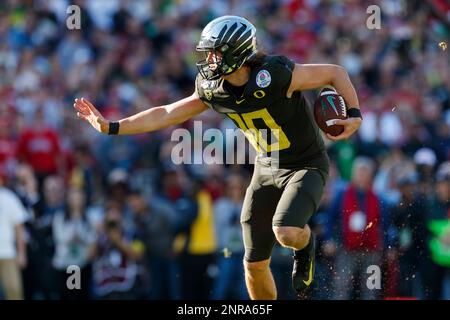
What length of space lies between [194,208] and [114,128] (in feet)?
12.8

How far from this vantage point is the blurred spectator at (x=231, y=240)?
36.7 ft

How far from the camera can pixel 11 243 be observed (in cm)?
1101

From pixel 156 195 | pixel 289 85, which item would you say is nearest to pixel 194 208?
pixel 156 195

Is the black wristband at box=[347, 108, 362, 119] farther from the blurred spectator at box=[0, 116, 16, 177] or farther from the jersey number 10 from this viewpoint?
the blurred spectator at box=[0, 116, 16, 177]

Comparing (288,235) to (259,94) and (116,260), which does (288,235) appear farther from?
(116,260)

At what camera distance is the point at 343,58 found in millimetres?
13758

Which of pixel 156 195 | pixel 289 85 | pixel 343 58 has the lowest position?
pixel 156 195

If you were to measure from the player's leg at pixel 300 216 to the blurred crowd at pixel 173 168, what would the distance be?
0.92 metres

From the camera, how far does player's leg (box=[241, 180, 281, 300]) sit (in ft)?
25.2

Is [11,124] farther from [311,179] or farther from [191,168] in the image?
[311,179]

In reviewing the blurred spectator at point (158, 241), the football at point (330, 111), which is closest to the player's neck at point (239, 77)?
the football at point (330, 111)

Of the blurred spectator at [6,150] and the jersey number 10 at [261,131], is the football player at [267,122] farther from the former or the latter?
the blurred spectator at [6,150]

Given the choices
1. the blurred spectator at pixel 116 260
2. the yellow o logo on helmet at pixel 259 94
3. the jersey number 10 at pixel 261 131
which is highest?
the yellow o logo on helmet at pixel 259 94
